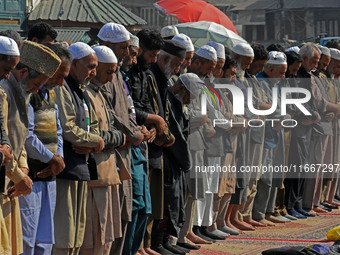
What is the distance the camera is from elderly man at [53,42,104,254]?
7.07 m

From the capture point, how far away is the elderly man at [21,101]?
246 inches

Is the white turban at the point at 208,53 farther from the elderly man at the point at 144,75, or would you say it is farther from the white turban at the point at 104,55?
the white turban at the point at 104,55

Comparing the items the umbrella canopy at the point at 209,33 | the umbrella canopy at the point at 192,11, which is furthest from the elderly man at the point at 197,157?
the umbrella canopy at the point at 209,33

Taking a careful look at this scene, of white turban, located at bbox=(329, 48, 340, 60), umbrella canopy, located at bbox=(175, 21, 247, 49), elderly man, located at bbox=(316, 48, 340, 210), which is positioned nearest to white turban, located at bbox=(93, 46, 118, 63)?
elderly man, located at bbox=(316, 48, 340, 210)

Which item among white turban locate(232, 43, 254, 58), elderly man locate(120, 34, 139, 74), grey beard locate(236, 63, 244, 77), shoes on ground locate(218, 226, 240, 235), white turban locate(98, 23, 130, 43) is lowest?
shoes on ground locate(218, 226, 240, 235)

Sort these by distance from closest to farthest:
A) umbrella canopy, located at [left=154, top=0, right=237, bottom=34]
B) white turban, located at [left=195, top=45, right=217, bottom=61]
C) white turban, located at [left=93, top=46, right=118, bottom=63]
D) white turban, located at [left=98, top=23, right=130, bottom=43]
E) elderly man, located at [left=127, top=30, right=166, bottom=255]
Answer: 1. white turban, located at [left=93, top=46, right=118, bottom=63]
2. white turban, located at [left=98, top=23, right=130, bottom=43]
3. elderly man, located at [left=127, top=30, right=166, bottom=255]
4. white turban, located at [left=195, top=45, right=217, bottom=61]
5. umbrella canopy, located at [left=154, top=0, right=237, bottom=34]

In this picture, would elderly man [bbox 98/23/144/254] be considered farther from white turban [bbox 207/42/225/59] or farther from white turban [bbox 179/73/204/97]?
white turban [bbox 207/42/225/59]

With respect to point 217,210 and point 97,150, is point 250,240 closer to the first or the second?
point 217,210

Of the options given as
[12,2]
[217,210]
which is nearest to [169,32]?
[217,210]

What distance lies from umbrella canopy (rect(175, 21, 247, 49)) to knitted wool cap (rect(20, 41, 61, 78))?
18118mm

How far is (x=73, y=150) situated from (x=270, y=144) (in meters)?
5.28

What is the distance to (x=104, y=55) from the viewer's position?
7766mm

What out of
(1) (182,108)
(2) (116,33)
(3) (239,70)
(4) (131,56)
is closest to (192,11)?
(3) (239,70)

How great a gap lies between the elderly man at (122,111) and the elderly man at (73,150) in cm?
60
